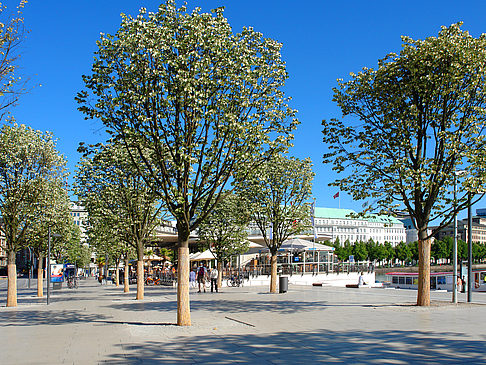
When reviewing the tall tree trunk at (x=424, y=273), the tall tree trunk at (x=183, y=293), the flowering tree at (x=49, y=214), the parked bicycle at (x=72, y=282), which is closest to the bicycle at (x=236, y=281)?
the flowering tree at (x=49, y=214)

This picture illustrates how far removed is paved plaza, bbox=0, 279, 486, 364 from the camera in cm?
1052

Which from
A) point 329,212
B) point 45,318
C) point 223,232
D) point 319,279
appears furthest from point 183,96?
point 329,212

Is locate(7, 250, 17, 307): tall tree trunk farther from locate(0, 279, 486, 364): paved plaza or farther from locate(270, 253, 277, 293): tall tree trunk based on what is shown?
locate(270, 253, 277, 293): tall tree trunk

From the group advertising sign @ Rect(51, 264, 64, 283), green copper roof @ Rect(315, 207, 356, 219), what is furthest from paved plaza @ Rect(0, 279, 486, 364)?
green copper roof @ Rect(315, 207, 356, 219)

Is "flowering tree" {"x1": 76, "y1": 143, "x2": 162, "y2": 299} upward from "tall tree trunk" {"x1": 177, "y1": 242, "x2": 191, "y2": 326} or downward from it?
upward

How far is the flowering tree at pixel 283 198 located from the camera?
30.2m

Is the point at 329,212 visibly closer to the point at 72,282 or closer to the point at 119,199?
the point at 72,282

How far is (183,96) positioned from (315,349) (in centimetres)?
824

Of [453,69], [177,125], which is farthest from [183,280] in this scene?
[453,69]

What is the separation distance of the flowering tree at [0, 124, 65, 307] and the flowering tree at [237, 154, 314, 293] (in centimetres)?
1145

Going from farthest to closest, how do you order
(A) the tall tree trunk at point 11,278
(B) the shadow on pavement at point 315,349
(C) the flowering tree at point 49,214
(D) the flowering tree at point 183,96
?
(C) the flowering tree at point 49,214 < (A) the tall tree trunk at point 11,278 < (D) the flowering tree at point 183,96 < (B) the shadow on pavement at point 315,349

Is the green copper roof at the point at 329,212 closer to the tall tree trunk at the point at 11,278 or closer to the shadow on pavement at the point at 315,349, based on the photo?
the tall tree trunk at the point at 11,278

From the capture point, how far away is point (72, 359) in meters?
10.7

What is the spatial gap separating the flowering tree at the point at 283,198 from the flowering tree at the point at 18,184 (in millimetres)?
11452
